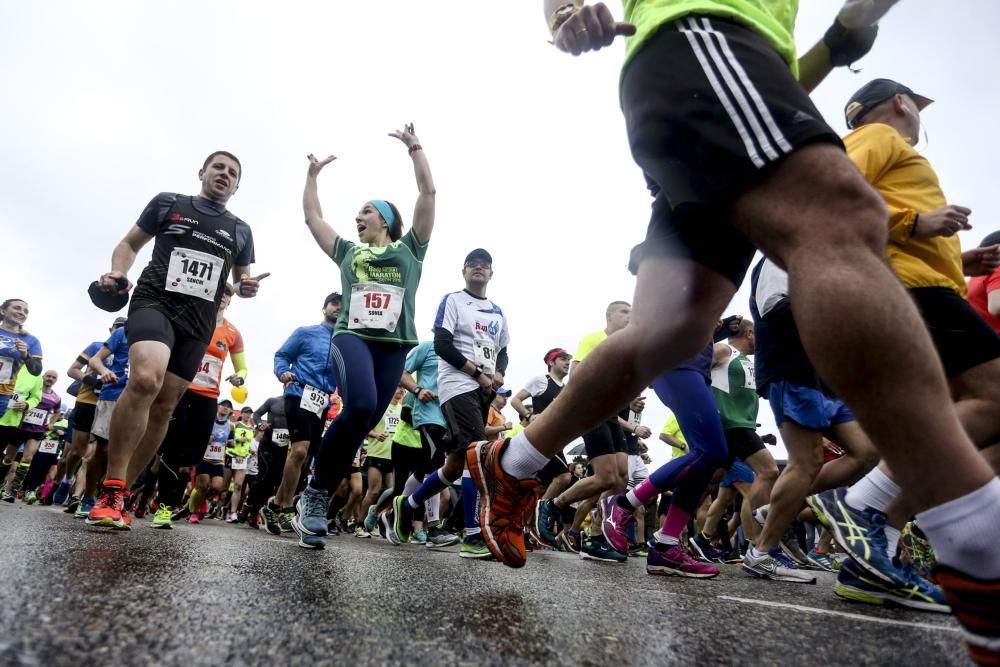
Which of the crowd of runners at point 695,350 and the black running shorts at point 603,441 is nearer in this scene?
the crowd of runners at point 695,350

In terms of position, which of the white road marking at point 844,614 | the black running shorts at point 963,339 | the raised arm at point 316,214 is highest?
the raised arm at point 316,214

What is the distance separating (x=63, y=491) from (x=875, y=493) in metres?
11.1

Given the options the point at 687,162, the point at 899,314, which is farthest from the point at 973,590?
the point at 687,162

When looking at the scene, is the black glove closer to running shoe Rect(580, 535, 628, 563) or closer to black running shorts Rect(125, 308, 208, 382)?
black running shorts Rect(125, 308, 208, 382)

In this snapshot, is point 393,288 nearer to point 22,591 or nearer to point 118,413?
point 118,413

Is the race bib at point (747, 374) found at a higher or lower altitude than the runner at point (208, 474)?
higher

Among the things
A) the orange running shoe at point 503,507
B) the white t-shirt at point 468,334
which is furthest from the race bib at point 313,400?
the orange running shoe at point 503,507

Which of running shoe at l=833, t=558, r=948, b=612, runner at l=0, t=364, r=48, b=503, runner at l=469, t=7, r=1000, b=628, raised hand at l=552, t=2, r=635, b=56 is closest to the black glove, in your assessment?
runner at l=469, t=7, r=1000, b=628

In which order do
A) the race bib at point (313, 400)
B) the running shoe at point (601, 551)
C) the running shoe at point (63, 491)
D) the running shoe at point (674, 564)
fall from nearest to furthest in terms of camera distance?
the running shoe at point (674, 564), the running shoe at point (601, 551), the race bib at point (313, 400), the running shoe at point (63, 491)

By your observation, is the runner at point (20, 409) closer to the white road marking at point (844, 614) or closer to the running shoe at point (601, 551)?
the running shoe at point (601, 551)

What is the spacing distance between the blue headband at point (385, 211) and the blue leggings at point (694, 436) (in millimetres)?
2078

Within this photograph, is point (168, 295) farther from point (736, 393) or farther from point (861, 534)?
point (736, 393)

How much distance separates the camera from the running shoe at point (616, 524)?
4422 millimetres

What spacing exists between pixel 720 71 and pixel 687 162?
18cm
